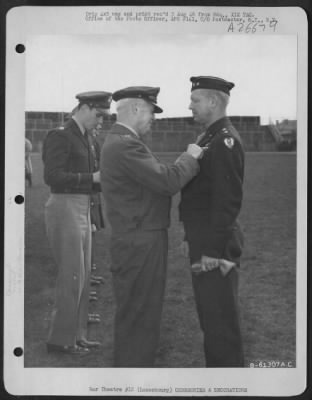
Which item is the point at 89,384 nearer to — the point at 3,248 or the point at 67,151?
the point at 3,248

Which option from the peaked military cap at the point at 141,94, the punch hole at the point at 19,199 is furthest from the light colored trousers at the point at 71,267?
the peaked military cap at the point at 141,94

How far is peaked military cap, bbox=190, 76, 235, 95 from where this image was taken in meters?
1.87

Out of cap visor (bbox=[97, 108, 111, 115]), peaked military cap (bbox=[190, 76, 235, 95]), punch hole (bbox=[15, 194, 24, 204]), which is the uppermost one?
peaked military cap (bbox=[190, 76, 235, 95])

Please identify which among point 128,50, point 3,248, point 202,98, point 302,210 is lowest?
point 3,248

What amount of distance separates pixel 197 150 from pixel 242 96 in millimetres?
216

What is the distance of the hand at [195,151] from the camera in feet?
6.08

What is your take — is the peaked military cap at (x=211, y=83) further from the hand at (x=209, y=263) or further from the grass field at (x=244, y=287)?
the hand at (x=209, y=263)

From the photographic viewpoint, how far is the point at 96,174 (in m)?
1.87

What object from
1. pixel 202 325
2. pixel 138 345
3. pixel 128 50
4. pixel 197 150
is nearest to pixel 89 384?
pixel 138 345

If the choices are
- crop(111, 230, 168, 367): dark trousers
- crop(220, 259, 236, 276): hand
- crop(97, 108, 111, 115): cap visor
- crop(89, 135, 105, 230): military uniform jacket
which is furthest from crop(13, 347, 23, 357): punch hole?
crop(97, 108, 111, 115): cap visor

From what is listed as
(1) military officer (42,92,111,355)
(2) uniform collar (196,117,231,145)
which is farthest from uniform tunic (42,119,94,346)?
(2) uniform collar (196,117,231,145)

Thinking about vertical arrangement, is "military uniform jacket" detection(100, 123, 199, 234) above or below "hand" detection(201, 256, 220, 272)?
above

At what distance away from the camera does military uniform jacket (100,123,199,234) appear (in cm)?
184

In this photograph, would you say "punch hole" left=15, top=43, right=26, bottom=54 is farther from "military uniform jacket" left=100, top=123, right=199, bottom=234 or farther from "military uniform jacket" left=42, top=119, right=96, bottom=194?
"military uniform jacket" left=100, top=123, right=199, bottom=234
